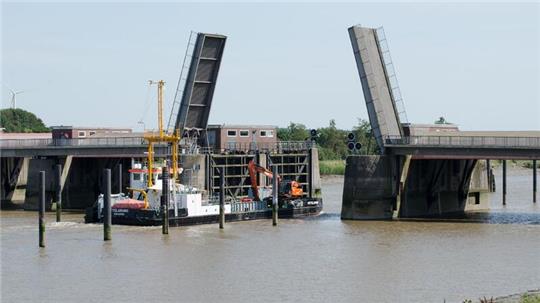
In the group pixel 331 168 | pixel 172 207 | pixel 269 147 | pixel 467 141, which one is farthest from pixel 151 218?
pixel 331 168

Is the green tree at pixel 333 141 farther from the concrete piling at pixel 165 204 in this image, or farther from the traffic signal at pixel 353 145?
the concrete piling at pixel 165 204

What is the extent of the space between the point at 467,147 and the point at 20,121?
104 metres

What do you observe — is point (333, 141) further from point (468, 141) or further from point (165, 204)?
point (165, 204)

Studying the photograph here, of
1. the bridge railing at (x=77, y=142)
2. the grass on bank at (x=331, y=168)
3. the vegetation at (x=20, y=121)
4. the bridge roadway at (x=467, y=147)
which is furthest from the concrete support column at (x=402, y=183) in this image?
the vegetation at (x=20, y=121)

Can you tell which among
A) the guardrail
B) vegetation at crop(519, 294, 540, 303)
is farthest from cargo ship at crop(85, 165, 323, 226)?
vegetation at crop(519, 294, 540, 303)

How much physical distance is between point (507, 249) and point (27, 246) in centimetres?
2145

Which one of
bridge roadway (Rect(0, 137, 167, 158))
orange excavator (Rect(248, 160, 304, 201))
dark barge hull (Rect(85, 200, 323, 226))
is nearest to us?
dark barge hull (Rect(85, 200, 323, 226))

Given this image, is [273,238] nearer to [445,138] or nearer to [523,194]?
[445,138]

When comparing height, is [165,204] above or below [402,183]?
below

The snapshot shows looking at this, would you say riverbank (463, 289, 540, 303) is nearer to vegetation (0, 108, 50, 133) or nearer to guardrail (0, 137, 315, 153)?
guardrail (0, 137, 315, 153)

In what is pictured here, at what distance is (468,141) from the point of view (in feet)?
204

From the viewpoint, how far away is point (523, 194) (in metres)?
94.4

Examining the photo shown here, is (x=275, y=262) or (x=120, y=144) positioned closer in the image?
(x=275, y=262)

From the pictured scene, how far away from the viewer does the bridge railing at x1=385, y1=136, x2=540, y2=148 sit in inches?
2386
